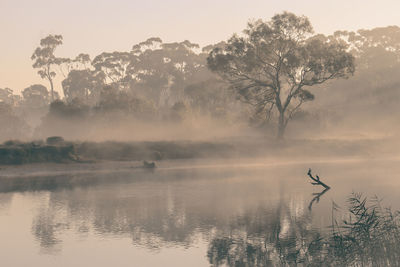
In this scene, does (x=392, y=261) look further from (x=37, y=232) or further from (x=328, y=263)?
(x=37, y=232)

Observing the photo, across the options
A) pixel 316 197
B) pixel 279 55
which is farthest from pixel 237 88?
pixel 316 197

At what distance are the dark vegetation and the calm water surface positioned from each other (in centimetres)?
3538

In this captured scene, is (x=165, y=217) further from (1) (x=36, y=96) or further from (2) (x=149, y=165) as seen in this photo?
(1) (x=36, y=96)

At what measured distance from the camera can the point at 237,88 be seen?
82625mm

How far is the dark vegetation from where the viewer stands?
7988cm

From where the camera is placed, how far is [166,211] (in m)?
28.8

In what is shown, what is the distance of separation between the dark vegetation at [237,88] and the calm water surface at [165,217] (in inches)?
1393

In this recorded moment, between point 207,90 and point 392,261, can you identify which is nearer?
point 392,261

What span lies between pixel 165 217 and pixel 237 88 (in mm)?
57546

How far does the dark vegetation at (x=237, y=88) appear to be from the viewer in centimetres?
7988

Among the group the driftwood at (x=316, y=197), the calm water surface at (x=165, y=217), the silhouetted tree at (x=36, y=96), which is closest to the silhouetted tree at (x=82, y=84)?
the silhouetted tree at (x=36, y=96)

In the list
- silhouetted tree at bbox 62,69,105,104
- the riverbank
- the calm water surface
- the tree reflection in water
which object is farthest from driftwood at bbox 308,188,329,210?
silhouetted tree at bbox 62,69,105,104

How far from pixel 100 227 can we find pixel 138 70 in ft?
459

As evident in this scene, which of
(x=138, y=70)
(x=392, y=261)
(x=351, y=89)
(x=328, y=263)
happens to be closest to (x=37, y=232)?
(x=328, y=263)
